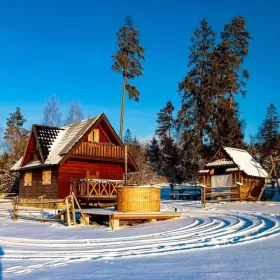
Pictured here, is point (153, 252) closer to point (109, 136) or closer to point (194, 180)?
point (109, 136)

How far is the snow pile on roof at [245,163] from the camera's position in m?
28.8

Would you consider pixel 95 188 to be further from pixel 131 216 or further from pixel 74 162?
pixel 131 216

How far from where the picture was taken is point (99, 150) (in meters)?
28.1

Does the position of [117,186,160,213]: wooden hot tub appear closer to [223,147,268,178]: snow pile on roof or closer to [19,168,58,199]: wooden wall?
[19,168,58,199]: wooden wall

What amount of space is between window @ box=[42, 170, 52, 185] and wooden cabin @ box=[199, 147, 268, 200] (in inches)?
467

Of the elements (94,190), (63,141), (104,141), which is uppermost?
(104,141)

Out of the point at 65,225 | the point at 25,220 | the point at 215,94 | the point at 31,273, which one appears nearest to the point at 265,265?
the point at 31,273

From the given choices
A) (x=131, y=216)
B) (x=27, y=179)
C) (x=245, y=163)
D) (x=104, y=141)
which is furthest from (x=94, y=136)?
(x=131, y=216)

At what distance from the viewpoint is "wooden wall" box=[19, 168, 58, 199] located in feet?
88.7

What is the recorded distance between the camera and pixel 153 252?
332 inches

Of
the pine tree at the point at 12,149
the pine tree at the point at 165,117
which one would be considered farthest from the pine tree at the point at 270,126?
the pine tree at the point at 12,149

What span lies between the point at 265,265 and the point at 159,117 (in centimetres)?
6243

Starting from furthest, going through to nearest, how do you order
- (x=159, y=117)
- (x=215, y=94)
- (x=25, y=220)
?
1. (x=159, y=117)
2. (x=215, y=94)
3. (x=25, y=220)

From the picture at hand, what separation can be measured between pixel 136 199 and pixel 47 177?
14.2 m
